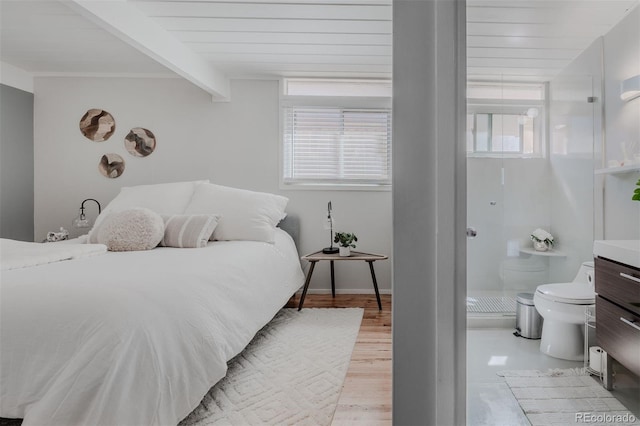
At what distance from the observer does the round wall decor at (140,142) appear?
359cm

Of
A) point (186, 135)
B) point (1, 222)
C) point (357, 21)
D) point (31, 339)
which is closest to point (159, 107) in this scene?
point (186, 135)

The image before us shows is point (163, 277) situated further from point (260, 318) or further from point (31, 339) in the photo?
point (260, 318)

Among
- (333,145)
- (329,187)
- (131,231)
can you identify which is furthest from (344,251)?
(131,231)

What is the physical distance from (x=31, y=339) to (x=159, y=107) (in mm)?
2853

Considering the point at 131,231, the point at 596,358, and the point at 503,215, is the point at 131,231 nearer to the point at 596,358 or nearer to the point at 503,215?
the point at 503,215

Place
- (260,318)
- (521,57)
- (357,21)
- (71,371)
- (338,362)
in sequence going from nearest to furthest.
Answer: (521,57), (71,371), (338,362), (260,318), (357,21)

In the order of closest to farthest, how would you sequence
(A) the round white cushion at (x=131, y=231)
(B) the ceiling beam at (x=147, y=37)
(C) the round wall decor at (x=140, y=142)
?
(B) the ceiling beam at (x=147, y=37) → (A) the round white cushion at (x=131, y=231) → (C) the round wall decor at (x=140, y=142)

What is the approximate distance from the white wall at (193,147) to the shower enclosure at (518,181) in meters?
3.00

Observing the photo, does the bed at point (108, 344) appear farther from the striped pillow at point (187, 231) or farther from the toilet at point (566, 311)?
the toilet at point (566, 311)

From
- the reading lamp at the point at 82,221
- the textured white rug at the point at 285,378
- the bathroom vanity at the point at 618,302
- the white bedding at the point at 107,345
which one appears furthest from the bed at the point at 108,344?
the reading lamp at the point at 82,221

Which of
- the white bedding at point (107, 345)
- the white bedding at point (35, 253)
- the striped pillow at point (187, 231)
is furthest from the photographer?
the striped pillow at point (187, 231)

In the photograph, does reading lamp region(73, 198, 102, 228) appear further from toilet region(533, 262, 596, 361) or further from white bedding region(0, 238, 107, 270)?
toilet region(533, 262, 596, 361)

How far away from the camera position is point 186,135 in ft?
11.8

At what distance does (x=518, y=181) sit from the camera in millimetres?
511
